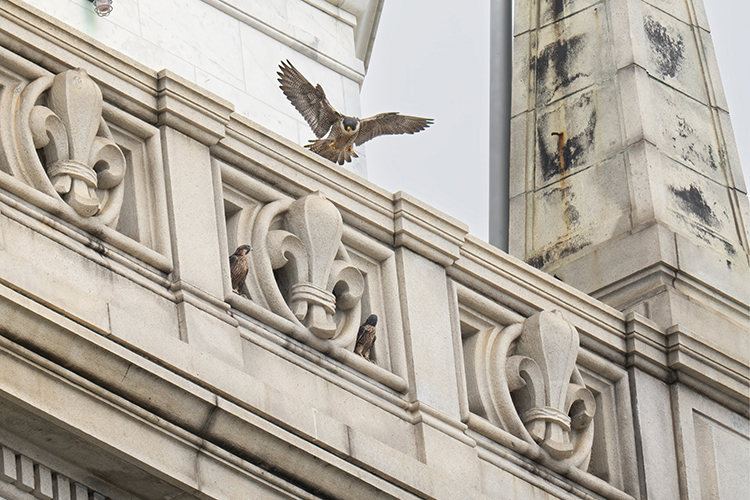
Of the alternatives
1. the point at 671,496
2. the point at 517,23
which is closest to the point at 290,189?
the point at 671,496

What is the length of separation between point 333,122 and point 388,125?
0.38 meters

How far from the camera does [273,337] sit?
11305 millimetres

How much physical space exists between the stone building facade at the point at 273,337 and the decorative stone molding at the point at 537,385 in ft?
0.06

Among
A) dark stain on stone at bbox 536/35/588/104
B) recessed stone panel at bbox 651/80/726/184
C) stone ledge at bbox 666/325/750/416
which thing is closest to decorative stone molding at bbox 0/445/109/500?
stone ledge at bbox 666/325/750/416

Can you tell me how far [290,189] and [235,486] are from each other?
240 cm

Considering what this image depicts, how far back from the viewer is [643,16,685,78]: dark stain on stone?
15969 millimetres

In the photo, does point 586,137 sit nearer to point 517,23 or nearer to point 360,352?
point 517,23

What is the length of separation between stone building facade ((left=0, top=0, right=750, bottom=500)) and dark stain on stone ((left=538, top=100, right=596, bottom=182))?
167 centimetres

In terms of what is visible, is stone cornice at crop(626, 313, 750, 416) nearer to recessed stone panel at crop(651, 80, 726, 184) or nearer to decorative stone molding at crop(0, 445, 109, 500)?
recessed stone panel at crop(651, 80, 726, 184)

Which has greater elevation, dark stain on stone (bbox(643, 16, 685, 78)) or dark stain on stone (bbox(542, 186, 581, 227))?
dark stain on stone (bbox(643, 16, 685, 78))

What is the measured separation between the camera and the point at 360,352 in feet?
39.1

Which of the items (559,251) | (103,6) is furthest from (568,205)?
(103,6)

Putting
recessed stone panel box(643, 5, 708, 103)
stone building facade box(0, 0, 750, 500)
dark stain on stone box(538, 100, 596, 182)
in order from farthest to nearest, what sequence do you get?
recessed stone panel box(643, 5, 708, 103) < dark stain on stone box(538, 100, 596, 182) < stone building facade box(0, 0, 750, 500)

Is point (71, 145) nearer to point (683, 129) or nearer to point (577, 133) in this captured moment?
point (577, 133)
